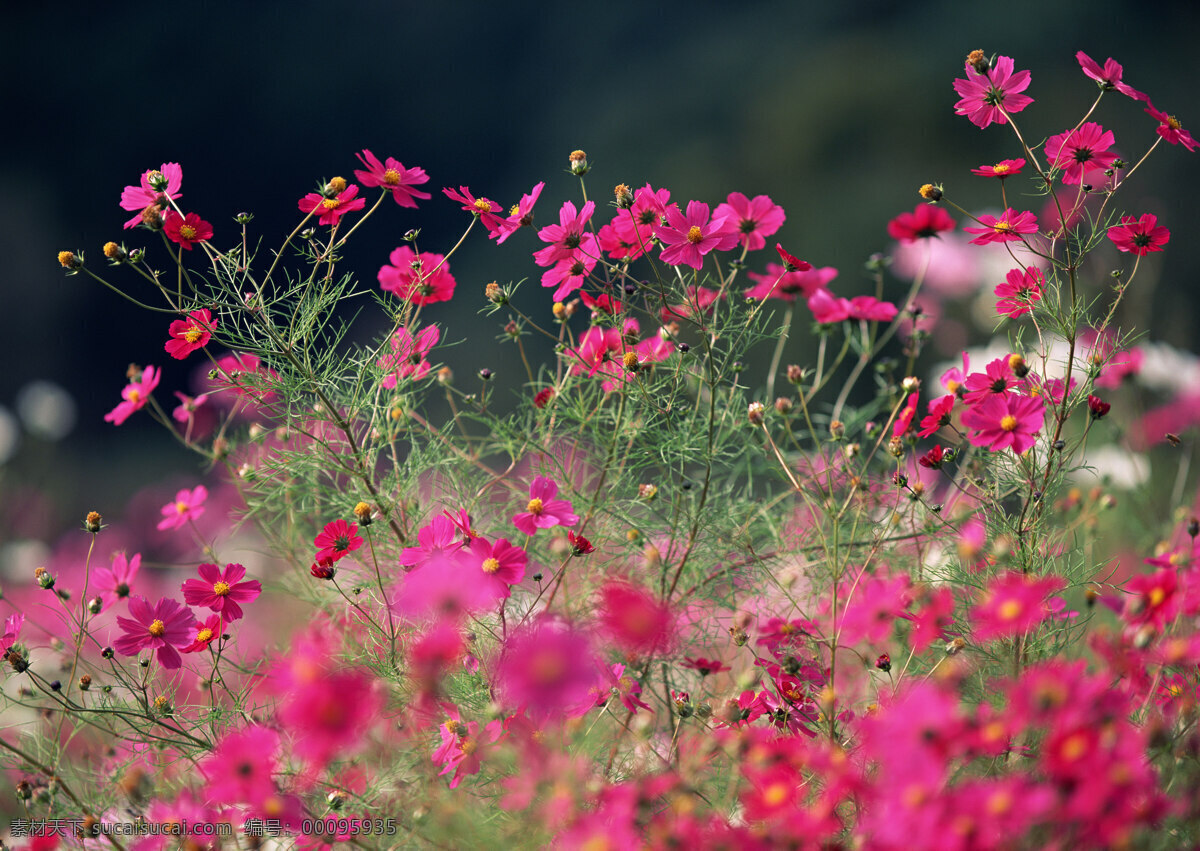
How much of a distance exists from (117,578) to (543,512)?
388mm

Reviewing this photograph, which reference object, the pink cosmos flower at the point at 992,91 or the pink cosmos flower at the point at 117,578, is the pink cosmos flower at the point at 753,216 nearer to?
the pink cosmos flower at the point at 992,91

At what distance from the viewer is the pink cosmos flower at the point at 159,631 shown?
637 mm

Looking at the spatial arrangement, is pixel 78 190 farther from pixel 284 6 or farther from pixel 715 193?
pixel 715 193

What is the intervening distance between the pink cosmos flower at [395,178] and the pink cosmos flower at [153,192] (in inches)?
5.3

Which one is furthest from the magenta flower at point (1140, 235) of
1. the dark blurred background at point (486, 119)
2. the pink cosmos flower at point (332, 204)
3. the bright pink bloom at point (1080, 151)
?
the dark blurred background at point (486, 119)

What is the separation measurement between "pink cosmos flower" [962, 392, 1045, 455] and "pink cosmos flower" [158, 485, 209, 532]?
26.5 inches

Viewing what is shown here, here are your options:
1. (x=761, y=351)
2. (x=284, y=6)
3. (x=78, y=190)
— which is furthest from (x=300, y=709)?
(x=284, y=6)

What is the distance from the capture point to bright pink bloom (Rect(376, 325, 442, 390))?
2.32ft

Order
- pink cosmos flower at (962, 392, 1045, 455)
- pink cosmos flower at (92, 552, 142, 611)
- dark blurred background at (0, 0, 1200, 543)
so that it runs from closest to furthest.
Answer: pink cosmos flower at (962, 392, 1045, 455)
pink cosmos flower at (92, 552, 142, 611)
dark blurred background at (0, 0, 1200, 543)

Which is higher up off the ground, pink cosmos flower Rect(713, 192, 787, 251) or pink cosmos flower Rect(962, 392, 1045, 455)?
pink cosmos flower Rect(713, 192, 787, 251)

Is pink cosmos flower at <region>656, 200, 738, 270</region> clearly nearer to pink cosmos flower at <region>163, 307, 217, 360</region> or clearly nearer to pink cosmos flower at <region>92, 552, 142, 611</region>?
pink cosmos flower at <region>163, 307, 217, 360</region>

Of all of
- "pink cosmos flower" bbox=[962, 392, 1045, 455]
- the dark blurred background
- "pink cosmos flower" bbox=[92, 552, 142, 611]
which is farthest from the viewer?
the dark blurred background

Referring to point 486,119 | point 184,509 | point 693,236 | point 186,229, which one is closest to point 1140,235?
point 693,236

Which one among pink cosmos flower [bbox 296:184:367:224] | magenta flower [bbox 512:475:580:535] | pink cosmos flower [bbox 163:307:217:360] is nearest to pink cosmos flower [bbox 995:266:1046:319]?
magenta flower [bbox 512:475:580:535]
